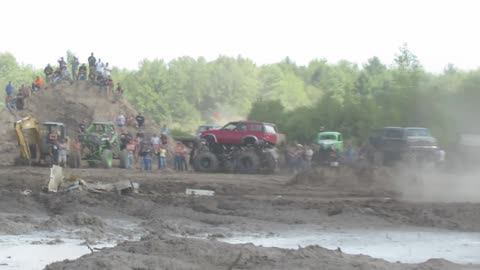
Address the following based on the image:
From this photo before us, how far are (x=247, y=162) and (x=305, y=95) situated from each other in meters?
76.8

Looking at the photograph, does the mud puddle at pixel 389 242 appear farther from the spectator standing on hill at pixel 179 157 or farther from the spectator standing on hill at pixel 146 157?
the spectator standing on hill at pixel 179 157

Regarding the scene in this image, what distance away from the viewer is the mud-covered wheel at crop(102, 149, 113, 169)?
35.6 metres

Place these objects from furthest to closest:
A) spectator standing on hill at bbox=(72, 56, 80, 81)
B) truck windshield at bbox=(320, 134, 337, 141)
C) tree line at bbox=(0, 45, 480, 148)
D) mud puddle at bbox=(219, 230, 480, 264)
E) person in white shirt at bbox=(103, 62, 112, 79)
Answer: tree line at bbox=(0, 45, 480, 148)
spectator standing on hill at bbox=(72, 56, 80, 81)
person in white shirt at bbox=(103, 62, 112, 79)
truck windshield at bbox=(320, 134, 337, 141)
mud puddle at bbox=(219, 230, 480, 264)

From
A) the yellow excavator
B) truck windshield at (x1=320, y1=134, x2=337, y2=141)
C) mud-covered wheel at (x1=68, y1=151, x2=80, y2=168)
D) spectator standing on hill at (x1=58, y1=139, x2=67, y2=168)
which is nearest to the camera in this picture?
spectator standing on hill at (x1=58, y1=139, x2=67, y2=168)

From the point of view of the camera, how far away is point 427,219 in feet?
62.6

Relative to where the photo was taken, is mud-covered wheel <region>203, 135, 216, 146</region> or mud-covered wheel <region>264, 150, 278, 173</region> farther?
mud-covered wheel <region>203, 135, 216, 146</region>

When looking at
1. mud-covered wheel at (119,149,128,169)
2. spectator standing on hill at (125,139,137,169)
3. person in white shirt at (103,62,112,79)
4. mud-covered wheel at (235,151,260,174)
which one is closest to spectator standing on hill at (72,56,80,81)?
person in white shirt at (103,62,112,79)

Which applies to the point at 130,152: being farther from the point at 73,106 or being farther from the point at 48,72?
the point at 48,72

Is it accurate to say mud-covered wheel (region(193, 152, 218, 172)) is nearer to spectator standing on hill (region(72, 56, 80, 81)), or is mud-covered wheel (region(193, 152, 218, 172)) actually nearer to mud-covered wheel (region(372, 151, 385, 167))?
mud-covered wheel (region(372, 151, 385, 167))

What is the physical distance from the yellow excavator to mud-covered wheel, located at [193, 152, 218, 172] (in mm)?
4999

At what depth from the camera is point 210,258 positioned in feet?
38.0

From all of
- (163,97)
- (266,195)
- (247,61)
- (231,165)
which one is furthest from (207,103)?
(266,195)

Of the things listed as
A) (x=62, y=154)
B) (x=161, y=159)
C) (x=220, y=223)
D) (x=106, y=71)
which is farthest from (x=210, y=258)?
(x=106, y=71)

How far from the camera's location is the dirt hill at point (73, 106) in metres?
45.3
